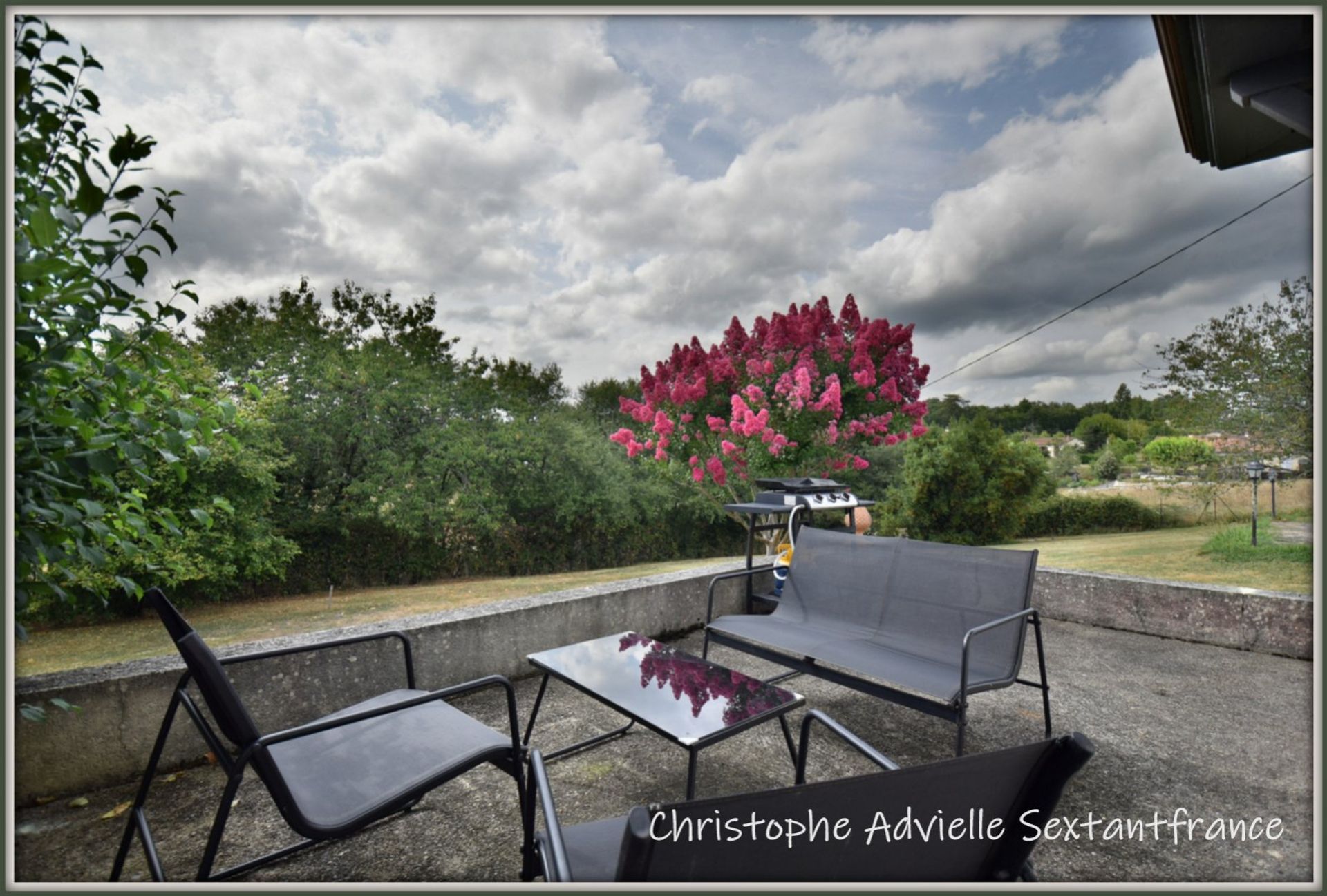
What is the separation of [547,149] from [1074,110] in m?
3.38

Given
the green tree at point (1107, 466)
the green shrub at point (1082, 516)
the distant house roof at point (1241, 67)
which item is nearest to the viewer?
the distant house roof at point (1241, 67)

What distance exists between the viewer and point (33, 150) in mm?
1283

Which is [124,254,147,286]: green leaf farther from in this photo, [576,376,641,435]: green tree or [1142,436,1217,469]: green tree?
[576,376,641,435]: green tree

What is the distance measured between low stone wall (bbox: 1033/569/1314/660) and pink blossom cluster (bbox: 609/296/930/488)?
1.96 metres

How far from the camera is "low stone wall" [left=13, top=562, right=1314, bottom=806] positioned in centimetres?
186

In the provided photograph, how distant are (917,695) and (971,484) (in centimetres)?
915

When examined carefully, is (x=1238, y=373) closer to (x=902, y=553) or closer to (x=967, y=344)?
(x=967, y=344)

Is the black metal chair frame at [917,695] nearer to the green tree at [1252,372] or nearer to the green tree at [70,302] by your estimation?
the green tree at [70,302]

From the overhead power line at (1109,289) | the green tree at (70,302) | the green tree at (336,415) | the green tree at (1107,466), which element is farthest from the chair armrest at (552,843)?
the green tree at (1107,466)

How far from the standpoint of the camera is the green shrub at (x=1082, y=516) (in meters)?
9.35

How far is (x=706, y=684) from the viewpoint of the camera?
197cm

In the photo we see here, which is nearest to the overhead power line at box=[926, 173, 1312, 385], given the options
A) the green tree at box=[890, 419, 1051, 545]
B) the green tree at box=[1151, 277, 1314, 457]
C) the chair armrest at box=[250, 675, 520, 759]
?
the green tree at box=[1151, 277, 1314, 457]

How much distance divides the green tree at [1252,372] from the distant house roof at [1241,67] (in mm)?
4548

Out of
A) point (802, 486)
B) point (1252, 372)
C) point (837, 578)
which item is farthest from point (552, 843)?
point (1252, 372)
